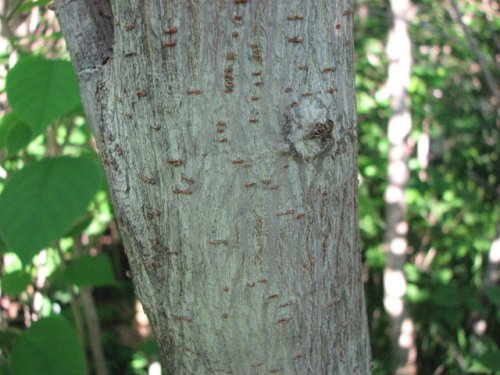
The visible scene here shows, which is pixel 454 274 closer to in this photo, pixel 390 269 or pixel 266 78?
pixel 390 269

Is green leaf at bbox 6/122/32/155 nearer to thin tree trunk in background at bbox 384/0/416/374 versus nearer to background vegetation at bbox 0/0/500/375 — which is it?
background vegetation at bbox 0/0/500/375

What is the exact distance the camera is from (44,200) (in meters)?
1.17

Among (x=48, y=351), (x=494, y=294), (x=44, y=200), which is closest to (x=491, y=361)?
(x=494, y=294)

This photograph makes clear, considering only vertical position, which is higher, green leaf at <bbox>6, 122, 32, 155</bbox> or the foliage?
green leaf at <bbox>6, 122, 32, 155</bbox>

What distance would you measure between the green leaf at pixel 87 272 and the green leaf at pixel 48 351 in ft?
0.69

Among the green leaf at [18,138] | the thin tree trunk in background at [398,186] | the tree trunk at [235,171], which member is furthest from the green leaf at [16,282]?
the thin tree trunk in background at [398,186]

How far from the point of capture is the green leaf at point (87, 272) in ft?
5.35

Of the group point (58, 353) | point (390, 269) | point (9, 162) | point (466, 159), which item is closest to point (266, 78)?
point (58, 353)

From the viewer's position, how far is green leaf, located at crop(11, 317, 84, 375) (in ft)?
4.43

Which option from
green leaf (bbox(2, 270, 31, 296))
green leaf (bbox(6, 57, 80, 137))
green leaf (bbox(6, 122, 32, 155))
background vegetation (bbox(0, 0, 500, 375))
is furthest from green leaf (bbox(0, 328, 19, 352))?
green leaf (bbox(6, 57, 80, 137))

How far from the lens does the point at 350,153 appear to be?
0.86 m

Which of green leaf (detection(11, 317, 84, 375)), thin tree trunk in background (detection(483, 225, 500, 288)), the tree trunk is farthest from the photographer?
thin tree trunk in background (detection(483, 225, 500, 288))

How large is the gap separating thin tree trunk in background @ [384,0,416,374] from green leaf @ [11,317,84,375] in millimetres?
1519

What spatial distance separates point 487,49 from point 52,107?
2.54 meters
